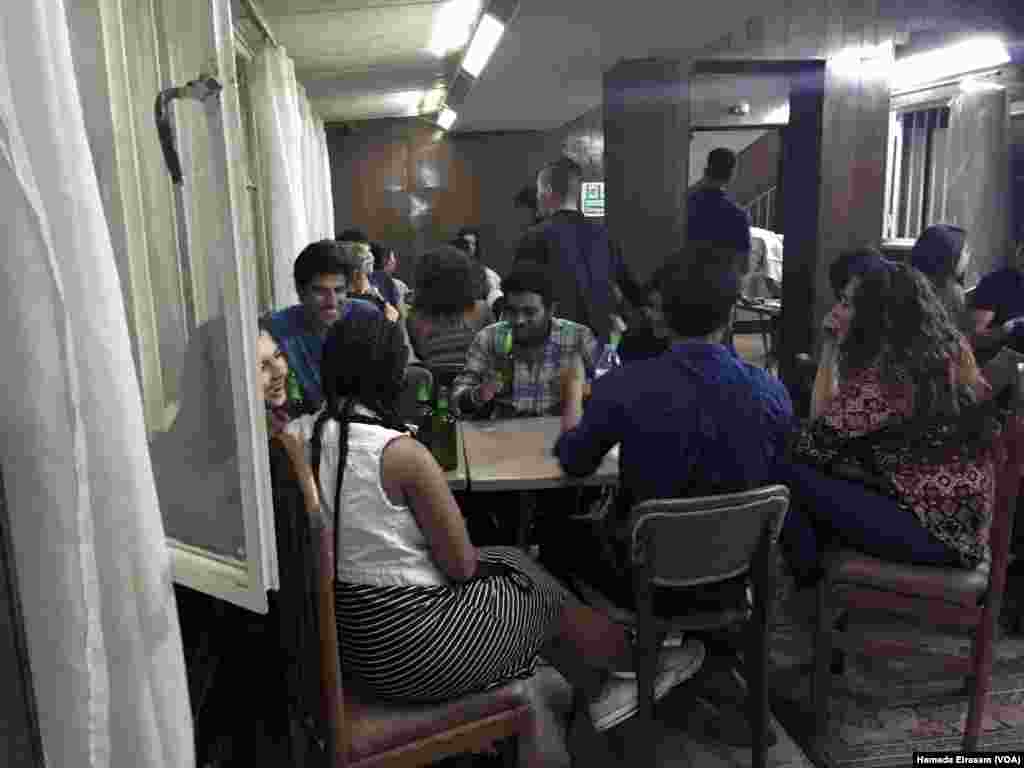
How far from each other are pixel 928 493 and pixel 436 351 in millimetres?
1879

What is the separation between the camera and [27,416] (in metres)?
1.01

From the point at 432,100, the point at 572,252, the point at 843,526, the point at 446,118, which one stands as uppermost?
the point at 432,100

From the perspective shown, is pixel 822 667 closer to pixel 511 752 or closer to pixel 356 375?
pixel 511 752

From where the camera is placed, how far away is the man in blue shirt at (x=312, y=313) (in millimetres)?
2885

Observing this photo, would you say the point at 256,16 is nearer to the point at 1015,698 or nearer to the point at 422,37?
the point at 422,37

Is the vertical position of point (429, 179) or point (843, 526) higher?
point (429, 179)

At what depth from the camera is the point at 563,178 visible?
3830 millimetres

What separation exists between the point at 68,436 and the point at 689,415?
4.41ft

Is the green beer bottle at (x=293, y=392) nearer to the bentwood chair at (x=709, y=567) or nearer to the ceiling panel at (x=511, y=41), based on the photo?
the bentwood chair at (x=709, y=567)

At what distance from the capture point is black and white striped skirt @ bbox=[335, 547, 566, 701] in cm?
163

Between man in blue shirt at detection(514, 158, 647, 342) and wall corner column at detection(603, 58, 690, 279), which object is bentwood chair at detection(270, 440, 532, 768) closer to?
man in blue shirt at detection(514, 158, 647, 342)

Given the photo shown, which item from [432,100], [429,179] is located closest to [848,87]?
[432,100]

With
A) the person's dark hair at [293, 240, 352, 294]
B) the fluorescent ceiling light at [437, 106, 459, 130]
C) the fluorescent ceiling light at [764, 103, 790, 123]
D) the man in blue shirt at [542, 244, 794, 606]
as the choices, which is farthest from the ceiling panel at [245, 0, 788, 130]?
the man in blue shirt at [542, 244, 794, 606]

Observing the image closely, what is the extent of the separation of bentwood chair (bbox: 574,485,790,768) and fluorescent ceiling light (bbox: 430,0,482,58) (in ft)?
10.4
